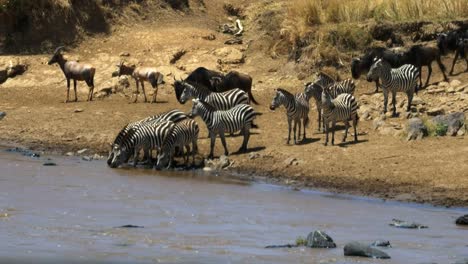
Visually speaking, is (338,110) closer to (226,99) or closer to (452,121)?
(452,121)

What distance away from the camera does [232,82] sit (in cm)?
2405

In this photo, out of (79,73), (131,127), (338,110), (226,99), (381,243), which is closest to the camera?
(381,243)

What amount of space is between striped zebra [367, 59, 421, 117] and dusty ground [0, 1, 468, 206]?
2.22 feet

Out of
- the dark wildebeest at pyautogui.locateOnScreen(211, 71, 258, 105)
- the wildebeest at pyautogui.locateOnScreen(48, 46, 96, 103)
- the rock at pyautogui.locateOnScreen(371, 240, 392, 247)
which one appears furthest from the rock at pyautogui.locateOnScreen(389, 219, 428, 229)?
the wildebeest at pyautogui.locateOnScreen(48, 46, 96, 103)

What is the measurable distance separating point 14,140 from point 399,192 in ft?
30.2

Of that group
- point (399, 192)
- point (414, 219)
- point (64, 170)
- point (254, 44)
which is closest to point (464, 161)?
point (399, 192)

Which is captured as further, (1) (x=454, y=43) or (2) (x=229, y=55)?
(2) (x=229, y=55)

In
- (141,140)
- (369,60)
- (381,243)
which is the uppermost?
(369,60)

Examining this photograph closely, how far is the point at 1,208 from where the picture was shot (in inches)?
575

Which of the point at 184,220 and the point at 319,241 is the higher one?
the point at 319,241

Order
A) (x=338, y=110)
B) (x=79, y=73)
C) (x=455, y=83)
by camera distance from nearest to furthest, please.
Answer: (x=338, y=110) → (x=455, y=83) → (x=79, y=73)

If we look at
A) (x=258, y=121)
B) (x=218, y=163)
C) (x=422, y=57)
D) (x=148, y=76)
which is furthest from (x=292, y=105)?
(x=148, y=76)

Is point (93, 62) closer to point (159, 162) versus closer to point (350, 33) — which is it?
point (350, 33)

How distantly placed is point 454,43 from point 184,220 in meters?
12.7
